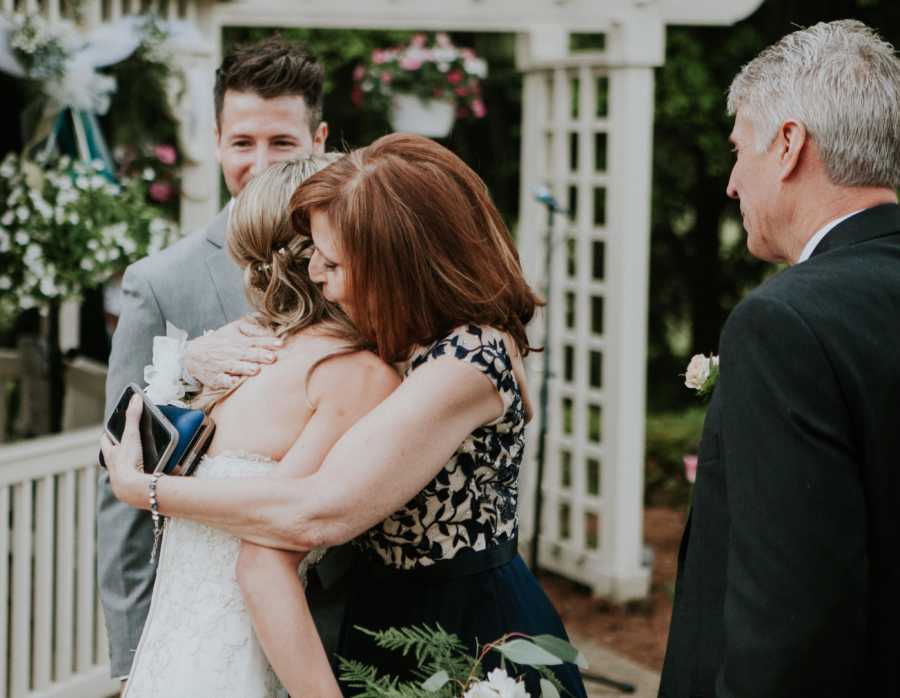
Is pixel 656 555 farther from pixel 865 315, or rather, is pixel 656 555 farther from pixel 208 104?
pixel 865 315

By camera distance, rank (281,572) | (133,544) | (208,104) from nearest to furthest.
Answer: (281,572) < (133,544) < (208,104)

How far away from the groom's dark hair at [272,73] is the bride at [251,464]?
0.73m

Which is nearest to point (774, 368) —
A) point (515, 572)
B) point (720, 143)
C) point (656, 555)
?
point (515, 572)

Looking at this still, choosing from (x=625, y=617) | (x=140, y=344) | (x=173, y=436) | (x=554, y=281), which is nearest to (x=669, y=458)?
(x=554, y=281)

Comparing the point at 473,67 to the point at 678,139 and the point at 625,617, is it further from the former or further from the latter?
the point at 625,617

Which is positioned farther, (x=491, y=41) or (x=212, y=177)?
(x=491, y=41)

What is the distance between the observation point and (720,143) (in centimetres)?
893

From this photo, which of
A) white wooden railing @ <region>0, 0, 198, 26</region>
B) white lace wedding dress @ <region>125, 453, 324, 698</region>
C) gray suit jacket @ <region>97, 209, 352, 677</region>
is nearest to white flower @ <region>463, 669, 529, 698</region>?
white lace wedding dress @ <region>125, 453, 324, 698</region>

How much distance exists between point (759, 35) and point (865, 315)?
8014 millimetres

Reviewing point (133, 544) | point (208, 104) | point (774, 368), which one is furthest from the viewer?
point (208, 104)

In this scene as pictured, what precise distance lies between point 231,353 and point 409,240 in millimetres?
382

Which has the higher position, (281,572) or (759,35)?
(759,35)

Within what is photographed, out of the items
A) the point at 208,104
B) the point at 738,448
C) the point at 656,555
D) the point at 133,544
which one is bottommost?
the point at 656,555

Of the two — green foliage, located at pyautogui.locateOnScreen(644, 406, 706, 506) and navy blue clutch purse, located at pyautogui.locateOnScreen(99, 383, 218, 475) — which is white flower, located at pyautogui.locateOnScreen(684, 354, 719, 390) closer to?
navy blue clutch purse, located at pyautogui.locateOnScreen(99, 383, 218, 475)
